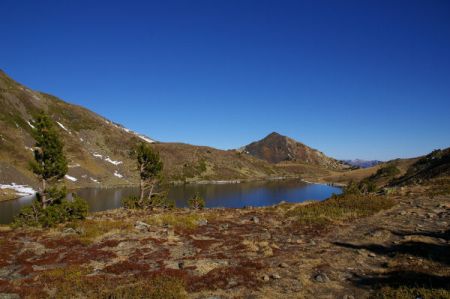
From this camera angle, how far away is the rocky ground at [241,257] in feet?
51.0

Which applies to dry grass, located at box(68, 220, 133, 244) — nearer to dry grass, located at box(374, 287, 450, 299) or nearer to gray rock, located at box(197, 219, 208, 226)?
gray rock, located at box(197, 219, 208, 226)

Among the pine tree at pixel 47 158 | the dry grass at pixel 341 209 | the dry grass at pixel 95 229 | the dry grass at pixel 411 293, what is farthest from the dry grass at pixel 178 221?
the dry grass at pixel 411 293

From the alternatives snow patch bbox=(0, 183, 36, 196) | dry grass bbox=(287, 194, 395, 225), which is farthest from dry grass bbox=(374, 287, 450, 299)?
snow patch bbox=(0, 183, 36, 196)

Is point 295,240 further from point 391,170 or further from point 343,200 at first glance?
point 391,170

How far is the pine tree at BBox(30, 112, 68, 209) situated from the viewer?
3844 centimetres

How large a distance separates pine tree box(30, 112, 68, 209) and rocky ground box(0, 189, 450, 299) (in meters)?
8.07

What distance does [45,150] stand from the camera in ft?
127

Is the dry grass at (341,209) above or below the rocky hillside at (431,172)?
below

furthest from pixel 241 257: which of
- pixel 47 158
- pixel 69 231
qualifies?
pixel 47 158

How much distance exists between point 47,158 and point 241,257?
92.4ft

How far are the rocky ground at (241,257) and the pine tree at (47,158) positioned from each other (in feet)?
26.5

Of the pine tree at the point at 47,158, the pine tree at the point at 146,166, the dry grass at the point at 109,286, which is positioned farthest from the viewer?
the pine tree at the point at 146,166

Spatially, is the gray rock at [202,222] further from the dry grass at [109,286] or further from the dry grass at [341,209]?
the dry grass at [109,286]

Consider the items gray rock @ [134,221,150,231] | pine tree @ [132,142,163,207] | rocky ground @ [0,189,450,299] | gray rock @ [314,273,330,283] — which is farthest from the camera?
pine tree @ [132,142,163,207]
